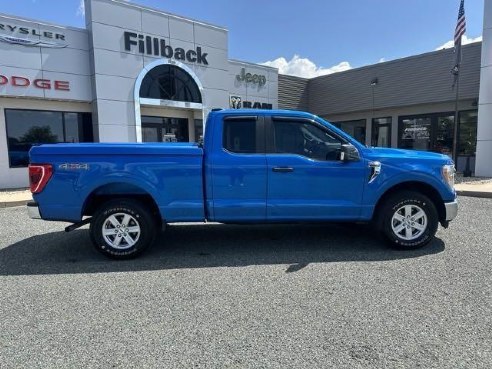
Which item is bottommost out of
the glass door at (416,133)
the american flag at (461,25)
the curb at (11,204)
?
the curb at (11,204)

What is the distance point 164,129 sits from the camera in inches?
627

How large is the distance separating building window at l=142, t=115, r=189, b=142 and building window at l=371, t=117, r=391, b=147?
33.7 ft

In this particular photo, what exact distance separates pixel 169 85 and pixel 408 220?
12293mm

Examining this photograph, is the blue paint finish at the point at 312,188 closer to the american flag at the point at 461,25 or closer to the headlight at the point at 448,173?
the headlight at the point at 448,173

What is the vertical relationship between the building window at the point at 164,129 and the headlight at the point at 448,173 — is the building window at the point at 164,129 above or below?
above

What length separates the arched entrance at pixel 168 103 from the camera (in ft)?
47.2

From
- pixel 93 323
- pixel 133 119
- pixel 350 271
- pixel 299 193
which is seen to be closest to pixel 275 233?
pixel 299 193

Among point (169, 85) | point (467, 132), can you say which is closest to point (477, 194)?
point (467, 132)

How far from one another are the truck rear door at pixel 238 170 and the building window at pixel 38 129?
1009cm

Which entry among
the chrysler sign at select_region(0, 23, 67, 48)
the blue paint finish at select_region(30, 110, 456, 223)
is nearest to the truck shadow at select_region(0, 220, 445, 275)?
the blue paint finish at select_region(30, 110, 456, 223)

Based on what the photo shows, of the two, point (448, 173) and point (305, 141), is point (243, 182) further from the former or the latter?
point (448, 173)

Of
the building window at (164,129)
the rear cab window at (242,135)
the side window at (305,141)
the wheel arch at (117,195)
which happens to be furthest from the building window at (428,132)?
the wheel arch at (117,195)

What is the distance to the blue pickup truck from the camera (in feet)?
15.9

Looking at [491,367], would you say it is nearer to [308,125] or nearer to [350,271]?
[350,271]
